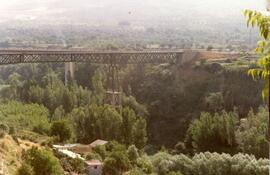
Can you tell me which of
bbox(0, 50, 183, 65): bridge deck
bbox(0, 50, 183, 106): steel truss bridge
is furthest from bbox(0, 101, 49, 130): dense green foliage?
bbox(0, 50, 183, 106): steel truss bridge

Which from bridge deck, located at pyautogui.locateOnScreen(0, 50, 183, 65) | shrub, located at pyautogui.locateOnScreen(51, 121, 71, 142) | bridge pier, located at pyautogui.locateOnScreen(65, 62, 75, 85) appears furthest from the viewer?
bridge pier, located at pyautogui.locateOnScreen(65, 62, 75, 85)

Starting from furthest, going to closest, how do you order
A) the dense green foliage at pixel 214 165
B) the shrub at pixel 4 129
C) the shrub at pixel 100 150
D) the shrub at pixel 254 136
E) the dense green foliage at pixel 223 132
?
1. the dense green foliage at pixel 223 132
2. the shrub at pixel 254 136
3. the shrub at pixel 100 150
4. the dense green foliage at pixel 214 165
5. the shrub at pixel 4 129

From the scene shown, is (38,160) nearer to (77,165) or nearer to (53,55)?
(77,165)

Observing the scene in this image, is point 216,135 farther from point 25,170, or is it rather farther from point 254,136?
point 25,170

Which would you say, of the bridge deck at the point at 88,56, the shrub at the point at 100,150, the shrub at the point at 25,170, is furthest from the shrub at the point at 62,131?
the bridge deck at the point at 88,56

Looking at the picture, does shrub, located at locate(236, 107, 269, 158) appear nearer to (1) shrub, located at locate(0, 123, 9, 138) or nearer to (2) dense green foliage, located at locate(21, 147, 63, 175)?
(1) shrub, located at locate(0, 123, 9, 138)

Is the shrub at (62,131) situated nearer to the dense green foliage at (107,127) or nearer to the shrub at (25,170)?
the dense green foliage at (107,127)

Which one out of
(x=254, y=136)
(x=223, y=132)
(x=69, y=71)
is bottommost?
(x=223, y=132)

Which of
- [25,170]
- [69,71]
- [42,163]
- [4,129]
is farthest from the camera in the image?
[69,71]

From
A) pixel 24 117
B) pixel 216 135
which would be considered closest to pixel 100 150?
pixel 24 117

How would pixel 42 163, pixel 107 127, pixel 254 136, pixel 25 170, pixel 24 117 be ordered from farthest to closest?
1. pixel 107 127
2. pixel 24 117
3. pixel 254 136
4. pixel 42 163
5. pixel 25 170
